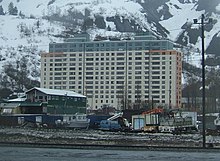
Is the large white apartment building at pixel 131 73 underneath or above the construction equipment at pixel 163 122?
above

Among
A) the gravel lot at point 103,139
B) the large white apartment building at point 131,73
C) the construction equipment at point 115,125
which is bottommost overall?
the construction equipment at point 115,125

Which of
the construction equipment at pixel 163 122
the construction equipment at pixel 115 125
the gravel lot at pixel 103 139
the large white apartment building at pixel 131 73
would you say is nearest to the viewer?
the gravel lot at pixel 103 139

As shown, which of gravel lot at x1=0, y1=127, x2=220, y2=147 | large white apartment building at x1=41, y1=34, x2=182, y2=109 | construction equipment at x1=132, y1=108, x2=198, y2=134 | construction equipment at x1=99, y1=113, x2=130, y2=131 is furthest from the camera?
large white apartment building at x1=41, y1=34, x2=182, y2=109

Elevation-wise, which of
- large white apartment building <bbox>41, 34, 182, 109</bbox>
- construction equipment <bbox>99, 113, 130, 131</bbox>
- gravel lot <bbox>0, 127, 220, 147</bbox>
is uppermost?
large white apartment building <bbox>41, 34, 182, 109</bbox>

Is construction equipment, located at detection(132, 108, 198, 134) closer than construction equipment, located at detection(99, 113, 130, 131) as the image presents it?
Yes

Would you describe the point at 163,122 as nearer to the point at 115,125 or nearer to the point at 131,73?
the point at 115,125

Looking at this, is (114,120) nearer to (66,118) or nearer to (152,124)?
(152,124)

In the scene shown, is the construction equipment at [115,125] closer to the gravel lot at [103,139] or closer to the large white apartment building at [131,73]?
the gravel lot at [103,139]

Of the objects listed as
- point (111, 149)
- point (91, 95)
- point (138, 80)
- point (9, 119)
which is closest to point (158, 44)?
point (138, 80)

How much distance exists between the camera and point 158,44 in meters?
198

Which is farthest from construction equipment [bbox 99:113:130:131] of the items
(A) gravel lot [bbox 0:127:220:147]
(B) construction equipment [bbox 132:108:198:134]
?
(A) gravel lot [bbox 0:127:220:147]

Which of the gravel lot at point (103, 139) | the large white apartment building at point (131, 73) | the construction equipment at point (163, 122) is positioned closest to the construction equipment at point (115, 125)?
the construction equipment at point (163, 122)

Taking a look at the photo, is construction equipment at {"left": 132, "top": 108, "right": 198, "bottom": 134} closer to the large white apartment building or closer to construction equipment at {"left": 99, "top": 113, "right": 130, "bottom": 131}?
construction equipment at {"left": 99, "top": 113, "right": 130, "bottom": 131}

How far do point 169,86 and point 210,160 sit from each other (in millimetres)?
164915
